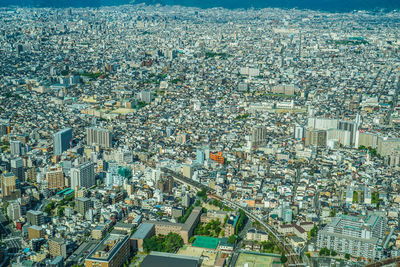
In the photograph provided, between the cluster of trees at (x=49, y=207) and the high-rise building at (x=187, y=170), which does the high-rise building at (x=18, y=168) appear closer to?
the cluster of trees at (x=49, y=207)

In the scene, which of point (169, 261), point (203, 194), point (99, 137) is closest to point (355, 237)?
point (169, 261)

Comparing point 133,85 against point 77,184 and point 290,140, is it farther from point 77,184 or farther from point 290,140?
point 77,184

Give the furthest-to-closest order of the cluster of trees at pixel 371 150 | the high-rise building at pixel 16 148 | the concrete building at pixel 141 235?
the cluster of trees at pixel 371 150 → the high-rise building at pixel 16 148 → the concrete building at pixel 141 235

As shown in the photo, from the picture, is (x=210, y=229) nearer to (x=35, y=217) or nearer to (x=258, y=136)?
(x=35, y=217)

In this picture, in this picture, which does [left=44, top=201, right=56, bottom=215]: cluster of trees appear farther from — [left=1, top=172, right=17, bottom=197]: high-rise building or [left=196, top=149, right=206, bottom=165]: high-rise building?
[left=196, top=149, right=206, bottom=165]: high-rise building

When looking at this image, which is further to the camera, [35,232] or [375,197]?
[375,197]

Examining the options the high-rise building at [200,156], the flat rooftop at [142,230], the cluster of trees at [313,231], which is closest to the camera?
the flat rooftop at [142,230]

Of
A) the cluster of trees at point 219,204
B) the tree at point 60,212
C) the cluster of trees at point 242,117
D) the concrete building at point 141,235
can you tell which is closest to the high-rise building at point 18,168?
the tree at point 60,212
